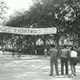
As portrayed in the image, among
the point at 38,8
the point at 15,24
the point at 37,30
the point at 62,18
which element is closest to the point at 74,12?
the point at 62,18

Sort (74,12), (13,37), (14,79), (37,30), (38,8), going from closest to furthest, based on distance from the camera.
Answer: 1. (14,79)
2. (37,30)
3. (74,12)
4. (38,8)
5. (13,37)

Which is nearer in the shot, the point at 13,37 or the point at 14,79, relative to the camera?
the point at 14,79

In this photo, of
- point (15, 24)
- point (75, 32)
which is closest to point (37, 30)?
point (75, 32)

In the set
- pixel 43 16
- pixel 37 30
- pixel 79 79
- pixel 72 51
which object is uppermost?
pixel 43 16

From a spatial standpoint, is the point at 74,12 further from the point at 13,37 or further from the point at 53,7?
the point at 13,37

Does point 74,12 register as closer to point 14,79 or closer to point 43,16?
point 43,16

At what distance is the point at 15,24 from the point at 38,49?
20.4 ft

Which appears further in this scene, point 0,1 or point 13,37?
point 13,37

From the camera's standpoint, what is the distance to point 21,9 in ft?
175

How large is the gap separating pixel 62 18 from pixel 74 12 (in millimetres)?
2463

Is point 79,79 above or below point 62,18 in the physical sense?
below

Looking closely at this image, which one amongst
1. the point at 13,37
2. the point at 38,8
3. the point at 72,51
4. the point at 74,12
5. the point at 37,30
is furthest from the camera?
the point at 13,37

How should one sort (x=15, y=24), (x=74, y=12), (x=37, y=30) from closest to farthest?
(x=37, y=30), (x=74, y=12), (x=15, y=24)

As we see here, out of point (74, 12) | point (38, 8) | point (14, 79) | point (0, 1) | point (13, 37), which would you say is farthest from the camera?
point (13, 37)
